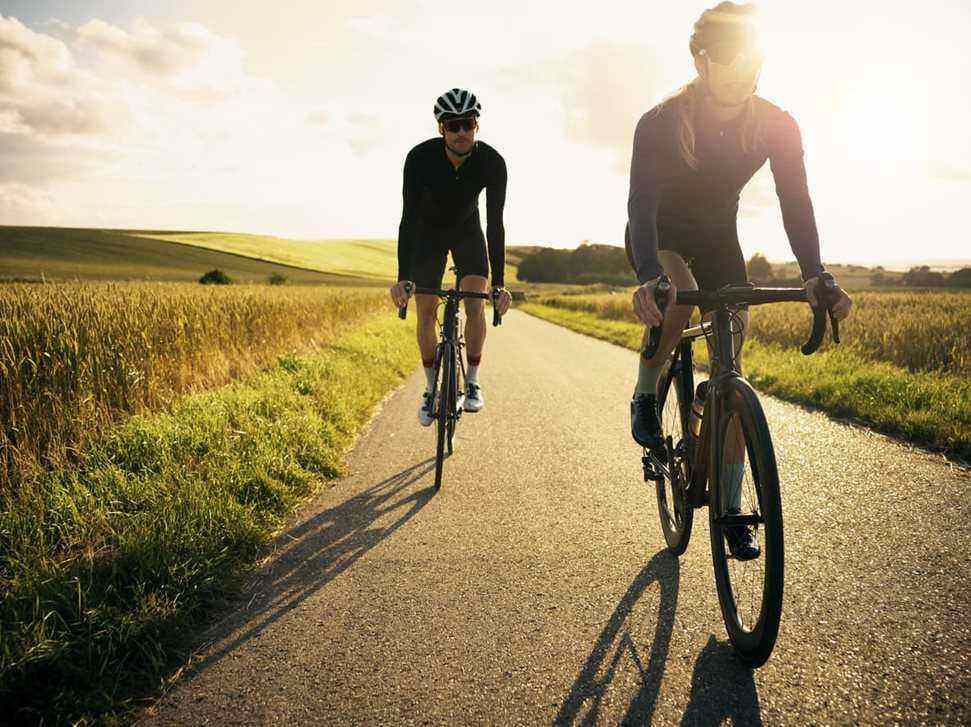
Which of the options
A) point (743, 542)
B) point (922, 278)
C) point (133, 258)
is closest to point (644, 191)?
point (743, 542)

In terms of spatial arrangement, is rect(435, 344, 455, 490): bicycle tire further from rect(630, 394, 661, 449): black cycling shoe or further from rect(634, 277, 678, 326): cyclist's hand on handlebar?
rect(634, 277, 678, 326): cyclist's hand on handlebar

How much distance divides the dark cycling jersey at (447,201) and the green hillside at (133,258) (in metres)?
50.6

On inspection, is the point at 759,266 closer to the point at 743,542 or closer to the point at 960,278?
the point at 960,278

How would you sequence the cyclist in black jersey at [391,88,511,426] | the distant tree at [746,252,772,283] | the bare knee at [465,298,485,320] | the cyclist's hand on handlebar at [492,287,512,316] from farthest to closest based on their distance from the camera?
the distant tree at [746,252,772,283]
the bare knee at [465,298,485,320]
the cyclist's hand on handlebar at [492,287,512,316]
the cyclist in black jersey at [391,88,511,426]

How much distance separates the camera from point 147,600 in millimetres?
2439

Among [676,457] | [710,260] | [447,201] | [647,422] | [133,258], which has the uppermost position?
[133,258]

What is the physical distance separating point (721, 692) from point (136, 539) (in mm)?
2613

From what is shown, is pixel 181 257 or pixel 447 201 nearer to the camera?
pixel 447 201

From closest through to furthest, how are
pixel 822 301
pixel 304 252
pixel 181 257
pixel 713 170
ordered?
pixel 822 301 → pixel 713 170 → pixel 181 257 → pixel 304 252

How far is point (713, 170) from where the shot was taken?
2.75 meters

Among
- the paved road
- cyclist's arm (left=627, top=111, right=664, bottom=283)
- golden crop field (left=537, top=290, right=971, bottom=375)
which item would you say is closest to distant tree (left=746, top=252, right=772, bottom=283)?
golden crop field (left=537, top=290, right=971, bottom=375)

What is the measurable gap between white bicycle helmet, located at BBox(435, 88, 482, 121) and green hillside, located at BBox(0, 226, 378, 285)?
168 feet

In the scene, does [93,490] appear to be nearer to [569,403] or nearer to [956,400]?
[569,403]

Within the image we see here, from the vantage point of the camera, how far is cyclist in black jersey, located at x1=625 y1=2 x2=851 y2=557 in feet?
7.97
